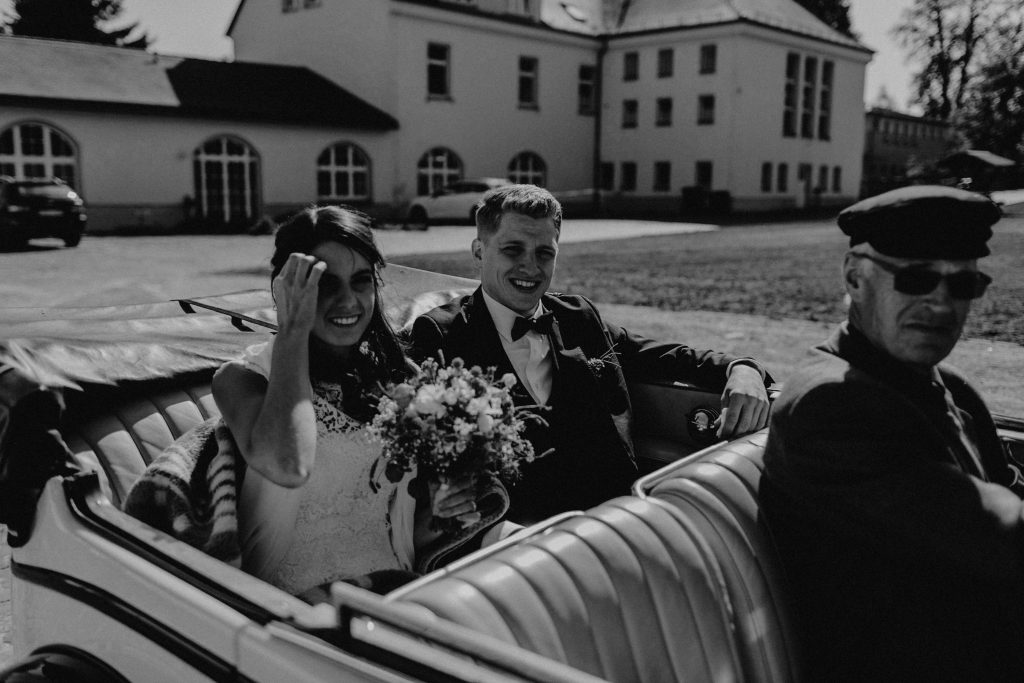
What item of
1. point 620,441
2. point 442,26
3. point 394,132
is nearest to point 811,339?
point 620,441

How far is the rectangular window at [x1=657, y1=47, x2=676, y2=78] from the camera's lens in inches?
1422

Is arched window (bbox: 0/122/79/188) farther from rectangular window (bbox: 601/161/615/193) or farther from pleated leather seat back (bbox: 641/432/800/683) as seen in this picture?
pleated leather seat back (bbox: 641/432/800/683)

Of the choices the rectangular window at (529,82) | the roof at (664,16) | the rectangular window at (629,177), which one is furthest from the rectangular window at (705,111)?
the rectangular window at (529,82)

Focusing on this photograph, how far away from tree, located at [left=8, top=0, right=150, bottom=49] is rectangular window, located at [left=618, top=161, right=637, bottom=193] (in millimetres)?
24086

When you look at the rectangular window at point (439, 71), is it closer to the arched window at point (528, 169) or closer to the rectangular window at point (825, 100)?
the arched window at point (528, 169)

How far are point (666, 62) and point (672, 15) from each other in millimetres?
2192

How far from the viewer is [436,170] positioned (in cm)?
3189

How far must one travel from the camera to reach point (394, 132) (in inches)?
1188

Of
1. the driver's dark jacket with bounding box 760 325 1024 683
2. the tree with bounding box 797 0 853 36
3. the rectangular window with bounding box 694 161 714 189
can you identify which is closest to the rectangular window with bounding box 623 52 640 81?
the rectangular window with bounding box 694 161 714 189

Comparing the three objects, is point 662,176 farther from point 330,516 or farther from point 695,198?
point 330,516

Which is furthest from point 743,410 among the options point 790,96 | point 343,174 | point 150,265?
point 790,96

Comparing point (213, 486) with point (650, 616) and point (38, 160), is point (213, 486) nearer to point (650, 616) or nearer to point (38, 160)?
point (650, 616)

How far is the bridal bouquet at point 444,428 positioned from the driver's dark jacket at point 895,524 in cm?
72

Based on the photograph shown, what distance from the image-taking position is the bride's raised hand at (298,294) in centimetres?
225
